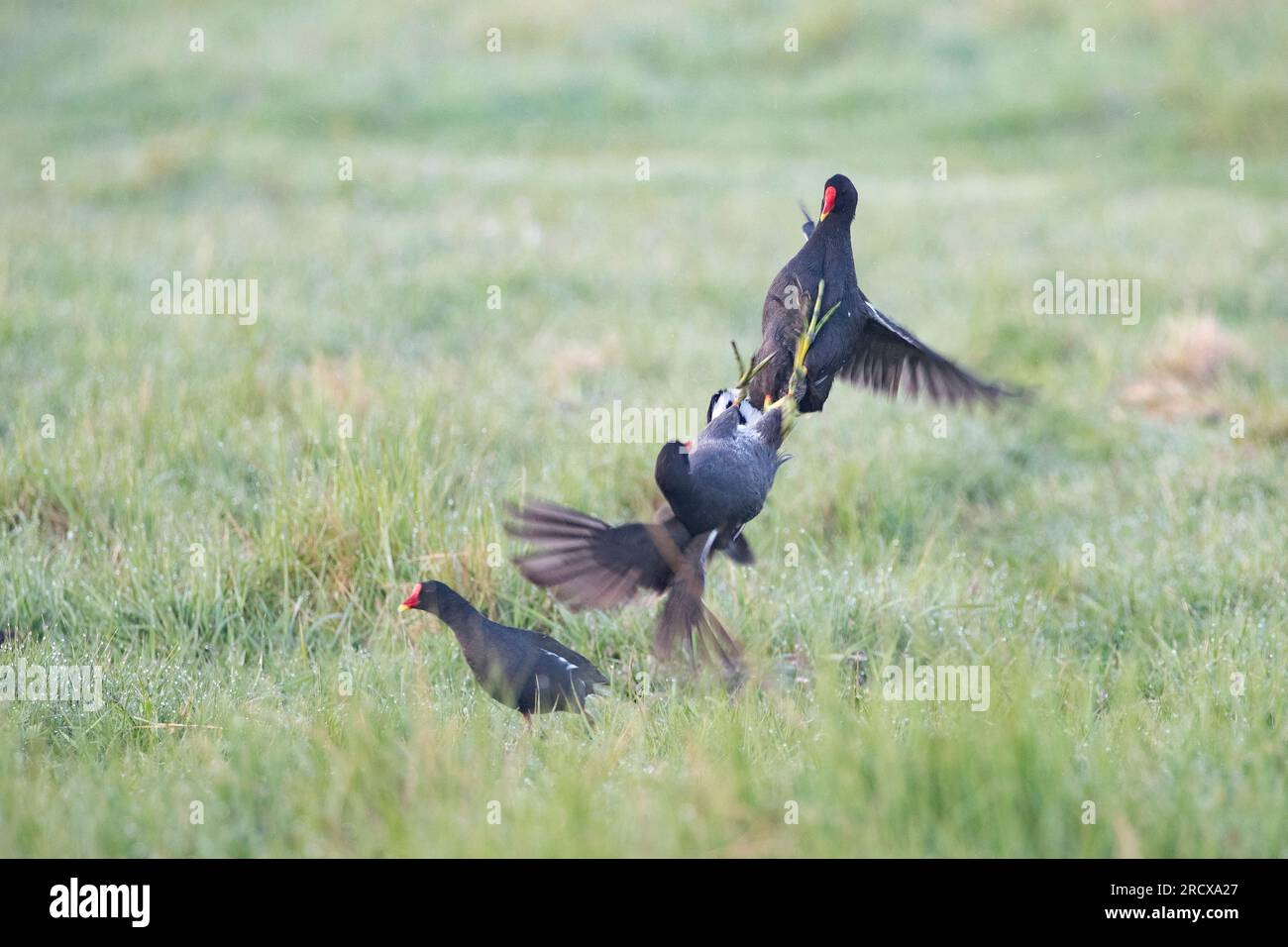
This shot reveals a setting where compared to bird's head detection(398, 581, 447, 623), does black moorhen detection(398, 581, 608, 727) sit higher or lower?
lower

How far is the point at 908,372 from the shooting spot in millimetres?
4520

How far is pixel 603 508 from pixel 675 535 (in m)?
1.48

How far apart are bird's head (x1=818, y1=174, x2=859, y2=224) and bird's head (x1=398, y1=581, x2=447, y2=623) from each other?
1636 millimetres

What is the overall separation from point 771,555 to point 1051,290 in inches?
163

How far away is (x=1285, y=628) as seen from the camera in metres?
4.19

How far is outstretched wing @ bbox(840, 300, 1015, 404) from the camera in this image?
14.2 ft

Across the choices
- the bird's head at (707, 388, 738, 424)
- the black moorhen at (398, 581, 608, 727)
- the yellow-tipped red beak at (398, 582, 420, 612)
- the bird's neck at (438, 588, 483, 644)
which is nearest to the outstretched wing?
the bird's head at (707, 388, 738, 424)

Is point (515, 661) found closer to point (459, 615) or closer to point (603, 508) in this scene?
point (459, 615)

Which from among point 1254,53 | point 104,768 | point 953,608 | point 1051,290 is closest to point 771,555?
point 953,608

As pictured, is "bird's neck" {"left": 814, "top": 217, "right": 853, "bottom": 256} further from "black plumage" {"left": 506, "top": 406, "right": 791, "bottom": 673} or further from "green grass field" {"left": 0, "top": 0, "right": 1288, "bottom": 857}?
"green grass field" {"left": 0, "top": 0, "right": 1288, "bottom": 857}

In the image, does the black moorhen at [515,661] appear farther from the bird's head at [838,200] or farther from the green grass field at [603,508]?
the bird's head at [838,200]

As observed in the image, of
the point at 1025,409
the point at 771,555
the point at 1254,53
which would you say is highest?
the point at 1254,53

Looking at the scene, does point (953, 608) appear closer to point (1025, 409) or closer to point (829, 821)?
point (829, 821)

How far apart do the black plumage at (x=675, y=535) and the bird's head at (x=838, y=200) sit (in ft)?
1.97
